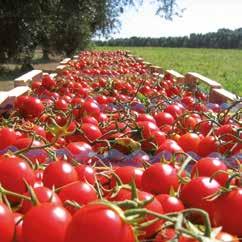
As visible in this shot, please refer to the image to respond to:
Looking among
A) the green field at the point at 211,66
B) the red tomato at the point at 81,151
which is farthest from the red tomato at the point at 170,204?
the green field at the point at 211,66

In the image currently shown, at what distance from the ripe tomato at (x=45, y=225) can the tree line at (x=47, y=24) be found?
17.6 metres

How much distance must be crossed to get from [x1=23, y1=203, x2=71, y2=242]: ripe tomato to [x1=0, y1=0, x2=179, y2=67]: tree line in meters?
17.6

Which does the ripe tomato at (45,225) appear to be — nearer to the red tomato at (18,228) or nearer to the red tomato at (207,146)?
the red tomato at (18,228)

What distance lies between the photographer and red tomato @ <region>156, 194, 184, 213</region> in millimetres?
1697

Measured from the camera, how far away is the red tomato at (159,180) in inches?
75.3

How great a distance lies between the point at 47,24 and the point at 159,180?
20.2m

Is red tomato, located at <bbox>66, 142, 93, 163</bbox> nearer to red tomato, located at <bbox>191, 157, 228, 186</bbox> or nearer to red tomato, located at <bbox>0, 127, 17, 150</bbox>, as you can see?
red tomato, located at <bbox>0, 127, 17, 150</bbox>

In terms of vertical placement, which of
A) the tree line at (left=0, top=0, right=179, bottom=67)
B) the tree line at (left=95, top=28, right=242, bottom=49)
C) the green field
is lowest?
the tree line at (left=95, top=28, right=242, bottom=49)

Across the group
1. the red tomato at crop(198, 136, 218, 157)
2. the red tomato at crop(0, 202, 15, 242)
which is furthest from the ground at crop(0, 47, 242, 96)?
the red tomato at crop(0, 202, 15, 242)

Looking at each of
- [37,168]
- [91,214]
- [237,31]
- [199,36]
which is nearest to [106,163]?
[37,168]

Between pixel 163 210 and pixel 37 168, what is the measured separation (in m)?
0.66

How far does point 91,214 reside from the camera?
4.17 ft

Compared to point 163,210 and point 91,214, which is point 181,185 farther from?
point 91,214

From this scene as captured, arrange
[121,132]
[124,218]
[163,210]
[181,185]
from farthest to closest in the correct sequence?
1. [121,132]
2. [181,185]
3. [163,210]
4. [124,218]
